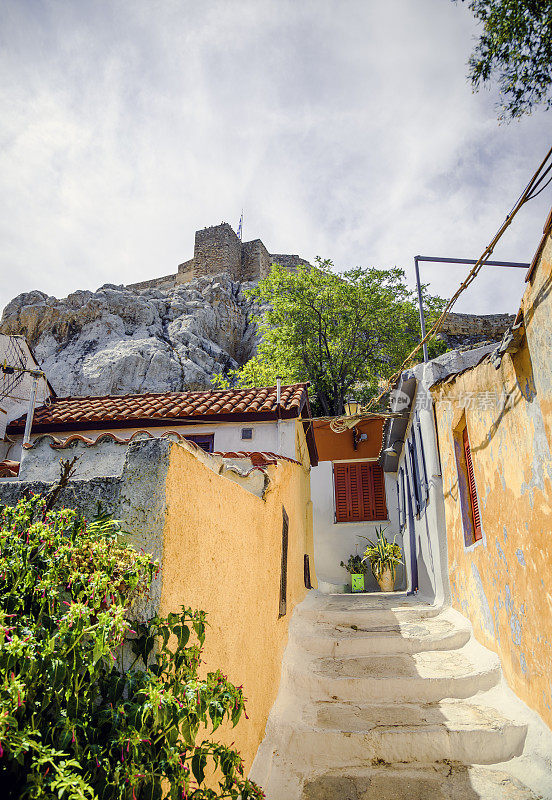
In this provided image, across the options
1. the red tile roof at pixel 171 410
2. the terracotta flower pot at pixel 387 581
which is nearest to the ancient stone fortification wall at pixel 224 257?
the red tile roof at pixel 171 410

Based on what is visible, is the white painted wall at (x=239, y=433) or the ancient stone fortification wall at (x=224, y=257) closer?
the white painted wall at (x=239, y=433)

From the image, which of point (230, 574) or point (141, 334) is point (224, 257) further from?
point (230, 574)

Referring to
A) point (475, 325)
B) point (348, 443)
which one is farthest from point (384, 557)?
point (475, 325)

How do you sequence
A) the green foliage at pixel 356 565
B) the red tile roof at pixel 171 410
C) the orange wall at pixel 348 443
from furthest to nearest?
the orange wall at pixel 348 443 < the green foliage at pixel 356 565 < the red tile roof at pixel 171 410

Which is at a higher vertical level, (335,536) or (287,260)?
(287,260)

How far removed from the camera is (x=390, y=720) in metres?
4.40

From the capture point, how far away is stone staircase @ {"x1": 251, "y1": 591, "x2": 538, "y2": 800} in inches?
144

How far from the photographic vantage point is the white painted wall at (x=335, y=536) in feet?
45.1

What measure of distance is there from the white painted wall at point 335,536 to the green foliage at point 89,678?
12.0 metres

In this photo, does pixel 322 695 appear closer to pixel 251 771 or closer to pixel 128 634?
pixel 251 771

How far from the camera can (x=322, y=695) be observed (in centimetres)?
491

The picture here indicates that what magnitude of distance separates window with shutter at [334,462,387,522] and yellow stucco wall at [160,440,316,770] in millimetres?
9378

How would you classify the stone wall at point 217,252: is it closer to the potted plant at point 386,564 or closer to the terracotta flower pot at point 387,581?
the potted plant at point 386,564

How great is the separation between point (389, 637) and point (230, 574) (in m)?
3.33
